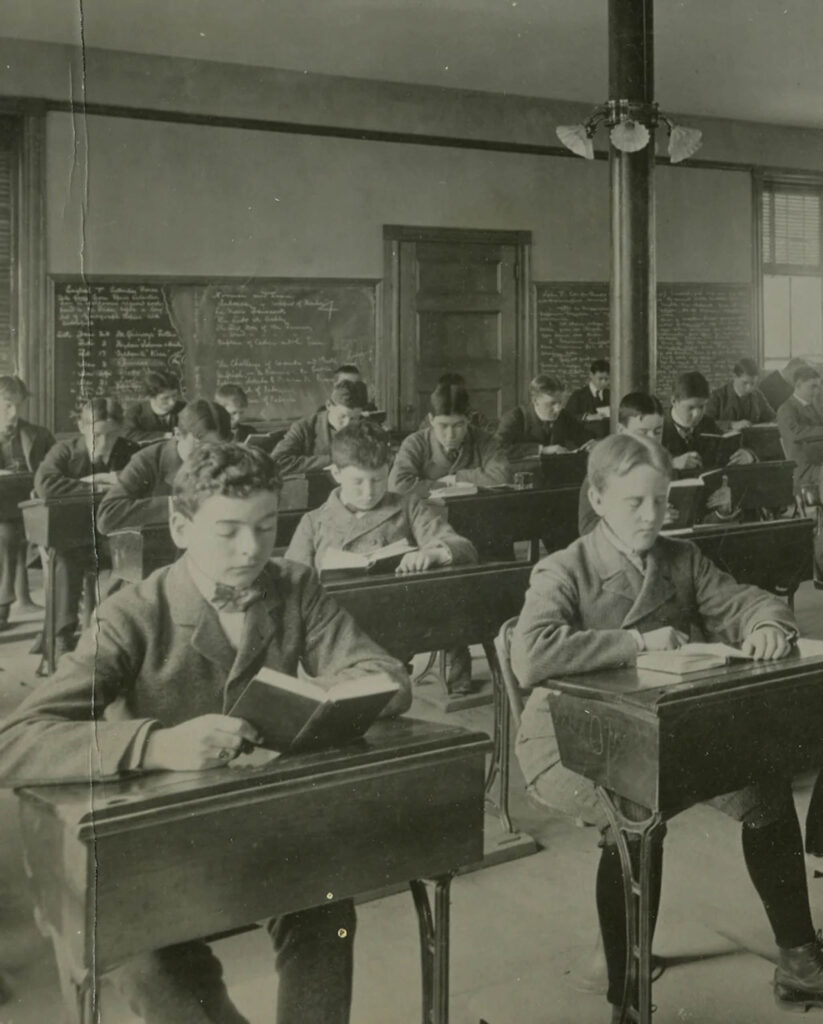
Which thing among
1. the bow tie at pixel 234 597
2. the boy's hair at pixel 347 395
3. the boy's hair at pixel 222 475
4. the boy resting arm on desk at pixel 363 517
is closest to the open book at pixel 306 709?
the bow tie at pixel 234 597

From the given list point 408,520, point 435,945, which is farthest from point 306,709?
point 408,520

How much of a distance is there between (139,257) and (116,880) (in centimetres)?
522

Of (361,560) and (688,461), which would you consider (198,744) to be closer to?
(361,560)

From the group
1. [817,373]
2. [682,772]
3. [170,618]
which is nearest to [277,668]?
[170,618]

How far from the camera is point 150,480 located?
11.0 feet

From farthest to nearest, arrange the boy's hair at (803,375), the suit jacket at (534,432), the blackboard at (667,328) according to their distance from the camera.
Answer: the blackboard at (667,328) < the suit jacket at (534,432) < the boy's hair at (803,375)

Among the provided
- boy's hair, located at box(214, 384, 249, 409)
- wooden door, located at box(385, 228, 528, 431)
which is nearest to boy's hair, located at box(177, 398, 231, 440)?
boy's hair, located at box(214, 384, 249, 409)

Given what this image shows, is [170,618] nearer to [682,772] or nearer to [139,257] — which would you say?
[682,772]

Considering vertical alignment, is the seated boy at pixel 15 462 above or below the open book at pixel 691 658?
above

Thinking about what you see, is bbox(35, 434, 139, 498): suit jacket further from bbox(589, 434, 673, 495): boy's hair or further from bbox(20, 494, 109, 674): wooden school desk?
bbox(589, 434, 673, 495): boy's hair

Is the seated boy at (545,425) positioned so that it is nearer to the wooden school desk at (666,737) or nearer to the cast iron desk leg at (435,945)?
the wooden school desk at (666,737)

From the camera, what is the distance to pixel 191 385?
21.2 feet

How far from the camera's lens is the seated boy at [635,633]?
78.5 inches

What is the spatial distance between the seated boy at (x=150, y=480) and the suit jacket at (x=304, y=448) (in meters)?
1.07
